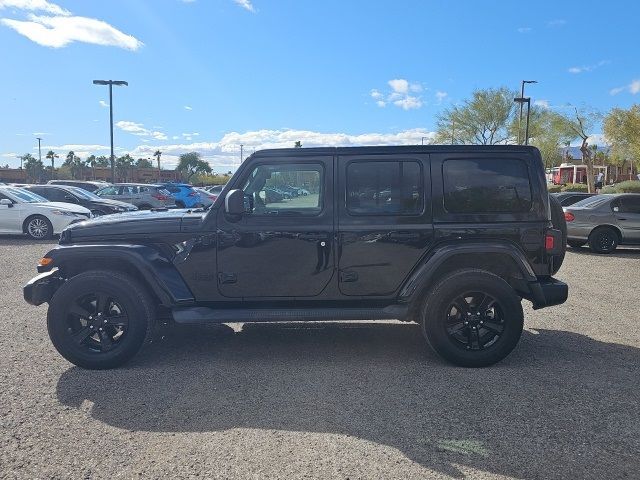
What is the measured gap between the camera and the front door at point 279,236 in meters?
4.43

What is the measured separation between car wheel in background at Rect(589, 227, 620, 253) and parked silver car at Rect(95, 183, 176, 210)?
1542 centimetres

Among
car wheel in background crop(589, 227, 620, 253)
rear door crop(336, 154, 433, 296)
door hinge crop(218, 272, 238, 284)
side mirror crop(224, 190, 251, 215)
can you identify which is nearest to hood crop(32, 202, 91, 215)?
door hinge crop(218, 272, 238, 284)

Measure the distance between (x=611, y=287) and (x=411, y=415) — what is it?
6.07m

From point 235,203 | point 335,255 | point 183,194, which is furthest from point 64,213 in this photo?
point 335,255

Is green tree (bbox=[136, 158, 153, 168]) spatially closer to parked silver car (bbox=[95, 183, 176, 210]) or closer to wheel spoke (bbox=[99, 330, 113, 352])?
parked silver car (bbox=[95, 183, 176, 210])

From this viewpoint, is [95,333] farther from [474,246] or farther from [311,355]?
[474,246]

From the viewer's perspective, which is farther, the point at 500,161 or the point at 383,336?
the point at 383,336

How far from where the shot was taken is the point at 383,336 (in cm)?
542

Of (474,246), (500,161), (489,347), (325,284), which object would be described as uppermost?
(500,161)

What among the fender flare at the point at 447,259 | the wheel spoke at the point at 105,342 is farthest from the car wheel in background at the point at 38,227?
the fender flare at the point at 447,259

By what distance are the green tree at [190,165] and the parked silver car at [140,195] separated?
77685 mm

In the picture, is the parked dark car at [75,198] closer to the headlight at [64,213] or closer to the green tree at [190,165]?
the headlight at [64,213]

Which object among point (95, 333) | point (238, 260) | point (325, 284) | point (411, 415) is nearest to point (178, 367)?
point (95, 333)

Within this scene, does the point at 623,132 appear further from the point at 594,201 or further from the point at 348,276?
the point at 348,276
